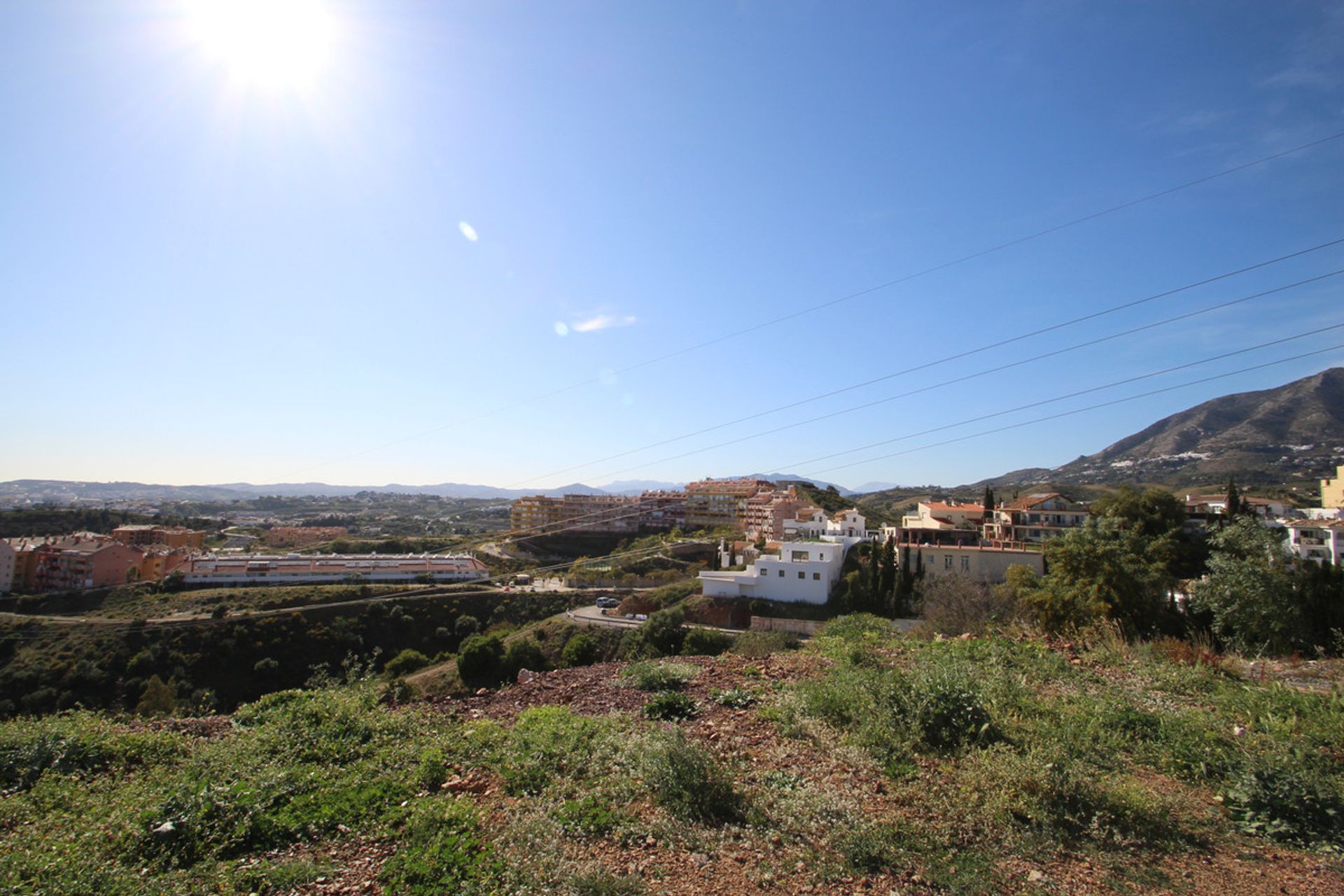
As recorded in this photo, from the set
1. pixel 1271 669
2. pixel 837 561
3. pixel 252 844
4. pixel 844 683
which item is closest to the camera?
pixel 252 844

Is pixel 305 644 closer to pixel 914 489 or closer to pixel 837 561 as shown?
pixel 837 561

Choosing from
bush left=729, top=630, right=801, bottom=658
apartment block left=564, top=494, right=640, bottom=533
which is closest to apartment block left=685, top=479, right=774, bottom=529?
apartment block left=564, top=494, right=640, bottom=533

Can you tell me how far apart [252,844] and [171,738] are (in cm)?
A: 286

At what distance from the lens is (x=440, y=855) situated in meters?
3.39

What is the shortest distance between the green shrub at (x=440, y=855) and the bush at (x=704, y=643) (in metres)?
14.9

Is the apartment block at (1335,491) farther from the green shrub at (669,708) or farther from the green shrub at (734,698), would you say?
the green shrub at (669,708)

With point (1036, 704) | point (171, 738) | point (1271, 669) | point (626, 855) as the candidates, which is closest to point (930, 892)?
point (626, 855)

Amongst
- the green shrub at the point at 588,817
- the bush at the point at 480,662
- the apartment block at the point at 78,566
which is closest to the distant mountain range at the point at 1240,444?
the bush at the point at 480,662

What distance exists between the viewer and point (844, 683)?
555 centimetres

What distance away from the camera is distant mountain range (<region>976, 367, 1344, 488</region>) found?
75375 mm

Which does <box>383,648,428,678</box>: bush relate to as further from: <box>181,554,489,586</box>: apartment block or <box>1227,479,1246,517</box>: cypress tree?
<box>1227,479,1246,517</box>: cypress tree

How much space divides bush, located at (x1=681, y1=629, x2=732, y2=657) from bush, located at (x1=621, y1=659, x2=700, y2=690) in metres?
11.3

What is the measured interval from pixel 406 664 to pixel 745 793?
26.5 meters

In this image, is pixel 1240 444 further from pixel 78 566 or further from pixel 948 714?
pixel 78 566
